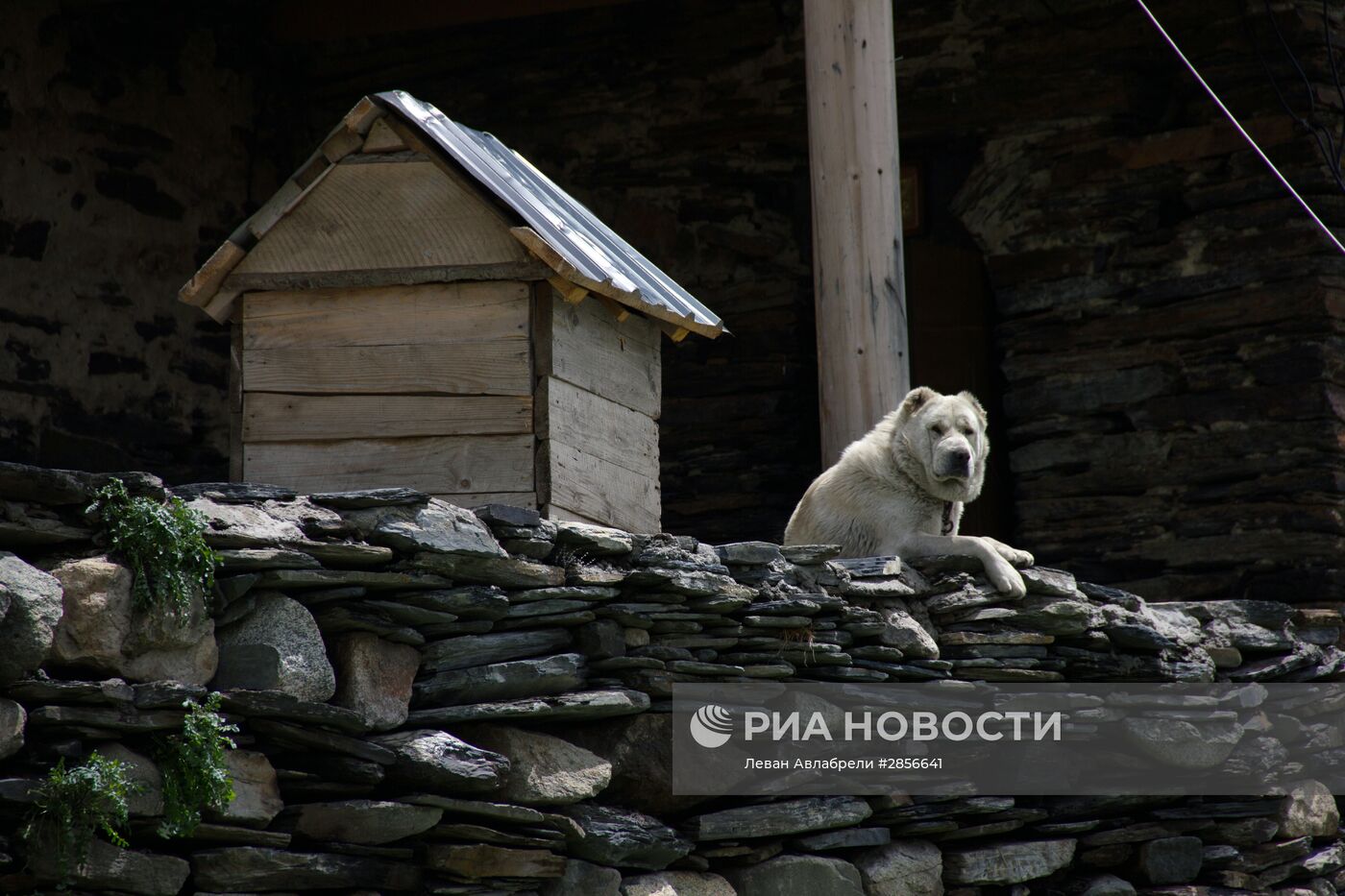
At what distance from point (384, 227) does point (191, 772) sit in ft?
5.84

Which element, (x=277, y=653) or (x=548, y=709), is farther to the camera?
(x=548, y=709)

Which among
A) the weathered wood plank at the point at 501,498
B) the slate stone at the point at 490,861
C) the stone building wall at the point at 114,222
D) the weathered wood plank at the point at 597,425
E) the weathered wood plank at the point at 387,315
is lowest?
the slate stone at the point at 490,861

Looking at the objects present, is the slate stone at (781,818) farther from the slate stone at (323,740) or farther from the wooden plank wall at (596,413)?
the slate stone at (323,740)

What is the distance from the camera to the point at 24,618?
3020 mm

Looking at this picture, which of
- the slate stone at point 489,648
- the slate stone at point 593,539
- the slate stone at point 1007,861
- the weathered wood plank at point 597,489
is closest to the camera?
the slate stone at point 489,648

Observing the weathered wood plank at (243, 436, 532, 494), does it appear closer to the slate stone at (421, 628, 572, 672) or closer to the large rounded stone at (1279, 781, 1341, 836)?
the slate stone at (421, 628, 572, 672)

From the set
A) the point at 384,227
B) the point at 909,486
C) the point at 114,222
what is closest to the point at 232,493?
the point at 384,227

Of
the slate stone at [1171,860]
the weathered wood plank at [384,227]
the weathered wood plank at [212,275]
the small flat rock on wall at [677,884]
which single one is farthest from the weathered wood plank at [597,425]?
the slate stone at [1171,860]

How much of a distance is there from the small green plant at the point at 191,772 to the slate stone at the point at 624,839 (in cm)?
103

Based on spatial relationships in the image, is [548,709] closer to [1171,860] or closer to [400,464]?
[400,464]

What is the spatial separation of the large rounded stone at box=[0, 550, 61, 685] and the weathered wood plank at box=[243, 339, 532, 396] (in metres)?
1.39

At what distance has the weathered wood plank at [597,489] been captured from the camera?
4.28 meters

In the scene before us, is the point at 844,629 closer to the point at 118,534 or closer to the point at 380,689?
the point at 380,689

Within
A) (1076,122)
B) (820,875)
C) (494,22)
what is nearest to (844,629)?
(820,875)
